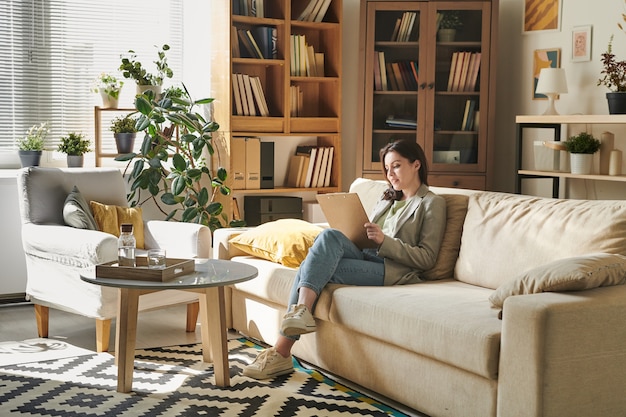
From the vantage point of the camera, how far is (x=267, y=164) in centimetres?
560

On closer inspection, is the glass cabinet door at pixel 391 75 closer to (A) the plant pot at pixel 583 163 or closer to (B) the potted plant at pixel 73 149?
(A) the plant pot at pixel 583 163

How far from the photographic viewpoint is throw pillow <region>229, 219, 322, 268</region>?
13.0 feet

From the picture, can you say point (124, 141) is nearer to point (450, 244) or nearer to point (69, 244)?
point (69, 244)

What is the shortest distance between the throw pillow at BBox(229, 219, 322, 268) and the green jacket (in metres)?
0.48

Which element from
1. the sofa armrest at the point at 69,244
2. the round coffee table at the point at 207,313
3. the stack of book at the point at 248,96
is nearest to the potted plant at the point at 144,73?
the stack of book at the point at 248,96

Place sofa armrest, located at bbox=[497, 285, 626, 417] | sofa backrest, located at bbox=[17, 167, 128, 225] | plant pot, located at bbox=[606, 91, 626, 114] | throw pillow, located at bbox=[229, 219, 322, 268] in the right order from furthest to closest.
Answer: plant pot, located at bbox=[606, 91, 626, 114]
sofa backrest, located at bbox=[17, 167, 128, 225]
throw pillow, located at bbox=[229, 219, 322, 268]
sofa armrest, located at bbox=[497, 285, 626, 417]

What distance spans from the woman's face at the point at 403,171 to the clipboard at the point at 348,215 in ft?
0.78

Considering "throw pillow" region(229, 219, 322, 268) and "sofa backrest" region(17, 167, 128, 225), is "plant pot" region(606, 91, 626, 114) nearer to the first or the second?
"throw pillow" region(229, 219, 322, 268)

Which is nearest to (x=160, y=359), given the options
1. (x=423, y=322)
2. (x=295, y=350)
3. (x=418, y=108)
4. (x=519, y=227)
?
(x=295, y=350)

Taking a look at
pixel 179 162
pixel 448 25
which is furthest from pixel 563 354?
pixel 448 25

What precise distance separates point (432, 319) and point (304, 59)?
3.07 metres

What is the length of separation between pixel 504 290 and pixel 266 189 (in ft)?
9.70

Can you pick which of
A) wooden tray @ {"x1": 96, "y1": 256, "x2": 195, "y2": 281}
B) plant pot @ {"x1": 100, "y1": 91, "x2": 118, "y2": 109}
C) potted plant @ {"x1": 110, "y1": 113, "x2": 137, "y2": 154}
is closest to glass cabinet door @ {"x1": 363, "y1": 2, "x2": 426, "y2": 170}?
potted plant @ {"x1": 110, "y1": 113, "x2": 137, "y2": 154}

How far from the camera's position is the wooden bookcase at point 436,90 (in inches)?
220
